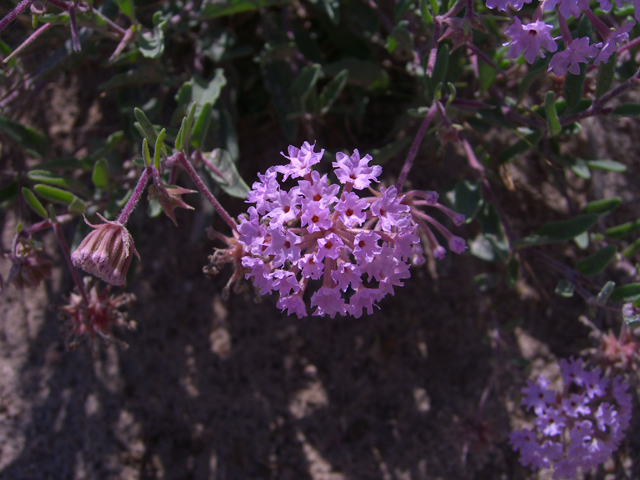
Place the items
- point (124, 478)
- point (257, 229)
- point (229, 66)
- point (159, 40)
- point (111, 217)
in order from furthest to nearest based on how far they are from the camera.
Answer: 1. point (229, 66)
2. point (124, 478)
3. point (111, 217)
4. point (159, 40)
5. point (257, 229)

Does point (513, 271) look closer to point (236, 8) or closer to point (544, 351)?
point (544, 351)

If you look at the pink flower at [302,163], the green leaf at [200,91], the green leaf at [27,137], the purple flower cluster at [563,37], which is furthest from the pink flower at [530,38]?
the green leaf at [27,137]

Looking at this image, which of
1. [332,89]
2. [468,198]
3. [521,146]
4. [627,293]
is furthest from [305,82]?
[627,293]

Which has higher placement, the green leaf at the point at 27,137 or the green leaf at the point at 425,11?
the green leaf at the point at 425,11

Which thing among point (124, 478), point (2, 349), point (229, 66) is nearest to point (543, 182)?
point (229, 66)

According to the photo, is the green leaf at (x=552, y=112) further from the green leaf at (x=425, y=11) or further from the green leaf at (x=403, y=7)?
the green leaf at (x=403, y=7)
